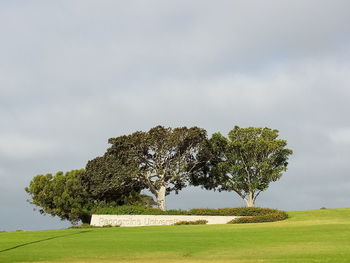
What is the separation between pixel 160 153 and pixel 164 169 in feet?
6.68

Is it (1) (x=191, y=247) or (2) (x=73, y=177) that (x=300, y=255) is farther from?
(2) (x=73, y=177)

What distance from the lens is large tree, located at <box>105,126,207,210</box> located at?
2050 inches

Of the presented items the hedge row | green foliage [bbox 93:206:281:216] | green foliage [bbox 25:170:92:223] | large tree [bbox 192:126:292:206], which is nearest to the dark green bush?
the hedge row

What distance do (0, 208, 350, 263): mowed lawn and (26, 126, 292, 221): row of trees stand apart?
21.8 m

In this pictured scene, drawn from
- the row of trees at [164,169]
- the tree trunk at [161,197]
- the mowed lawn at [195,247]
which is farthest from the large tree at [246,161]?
the mowed lawn at [195,247]

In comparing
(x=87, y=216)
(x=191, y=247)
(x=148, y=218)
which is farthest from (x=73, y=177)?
(x=191, y=247)

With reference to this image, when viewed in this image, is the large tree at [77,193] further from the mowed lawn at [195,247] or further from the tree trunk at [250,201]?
the mowed lawn at [195,247]

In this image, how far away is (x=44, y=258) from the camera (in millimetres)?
20688

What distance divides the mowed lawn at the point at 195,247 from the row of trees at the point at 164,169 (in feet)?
71.4

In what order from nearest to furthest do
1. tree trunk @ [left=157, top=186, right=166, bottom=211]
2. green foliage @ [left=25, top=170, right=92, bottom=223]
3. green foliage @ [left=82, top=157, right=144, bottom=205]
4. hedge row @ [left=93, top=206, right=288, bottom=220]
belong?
hedge row @ [left=93, top=206, right=288, bottom=220], green foliage @ [left=82, top=157, right=144, bottom=205], tree trunk @ [left=157, top=186, right=166, bottom=211], green foliage @ [left=25, top=170, right=92, bottom=223]

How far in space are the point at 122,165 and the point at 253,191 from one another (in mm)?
16293

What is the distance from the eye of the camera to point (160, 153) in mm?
52906

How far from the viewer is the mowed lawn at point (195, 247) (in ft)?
64.1

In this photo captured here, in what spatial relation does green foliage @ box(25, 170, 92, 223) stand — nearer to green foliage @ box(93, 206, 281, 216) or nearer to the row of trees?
the row of trees
